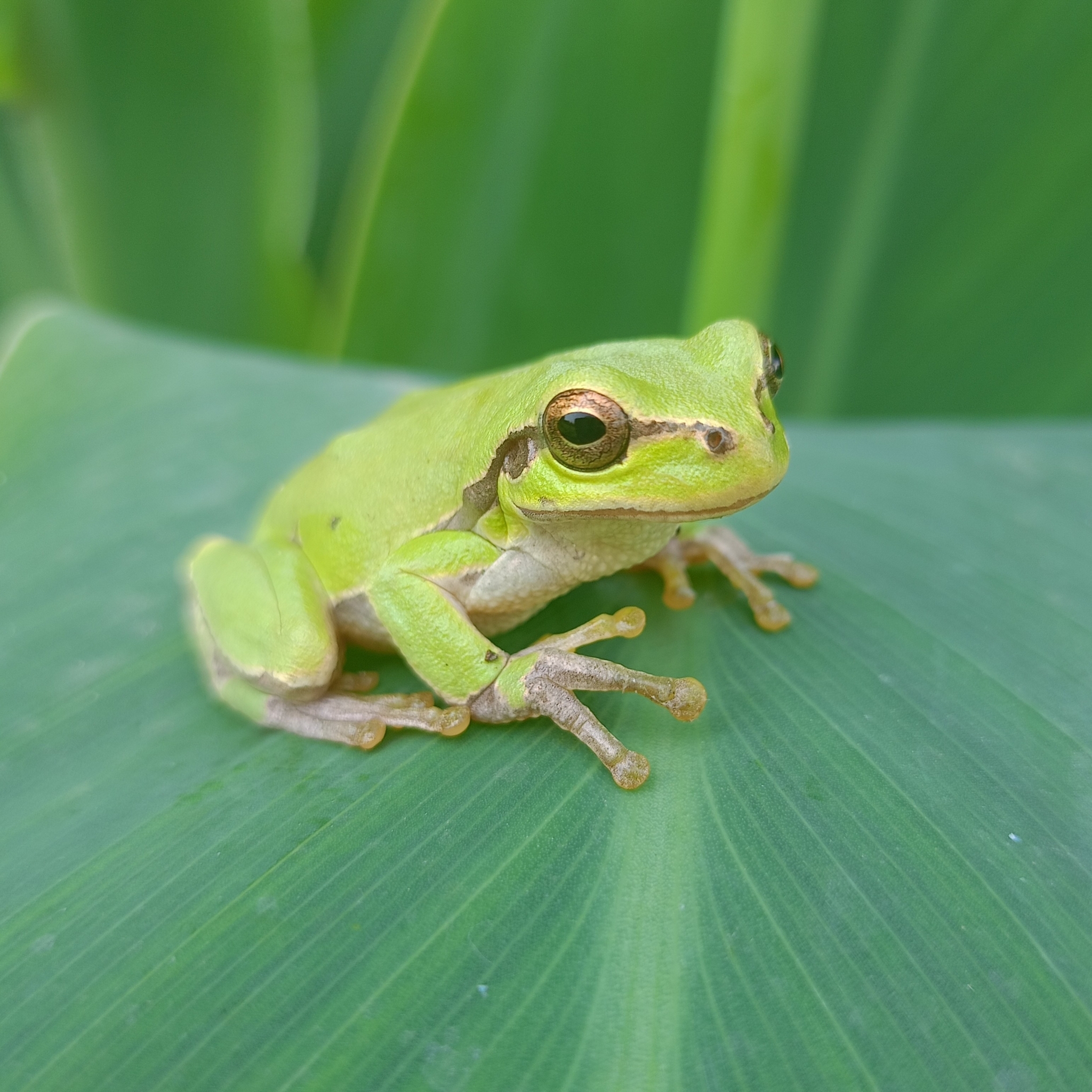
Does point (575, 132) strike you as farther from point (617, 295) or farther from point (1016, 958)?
point (1016, 958)

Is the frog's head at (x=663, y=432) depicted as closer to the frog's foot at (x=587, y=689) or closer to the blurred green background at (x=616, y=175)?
the frog's foot at (x=587, y=689)

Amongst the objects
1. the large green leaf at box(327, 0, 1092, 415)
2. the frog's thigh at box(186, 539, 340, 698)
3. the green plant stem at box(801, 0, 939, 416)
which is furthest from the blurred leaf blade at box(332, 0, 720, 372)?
the frog's thigh at box(186, 539, 340, 698)

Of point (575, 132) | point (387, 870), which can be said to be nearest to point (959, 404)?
point (575, 132)

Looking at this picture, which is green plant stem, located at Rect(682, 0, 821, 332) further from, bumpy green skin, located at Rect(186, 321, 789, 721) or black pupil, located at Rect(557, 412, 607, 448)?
black pupil, located at Rect(557, 412, 607, 448)

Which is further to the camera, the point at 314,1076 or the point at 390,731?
the point at 390,731

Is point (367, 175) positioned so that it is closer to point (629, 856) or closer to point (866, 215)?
point (866, 215)

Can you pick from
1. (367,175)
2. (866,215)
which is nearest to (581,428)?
(866,215)
